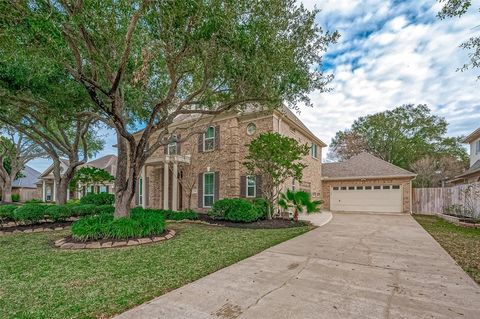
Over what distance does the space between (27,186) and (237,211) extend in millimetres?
39269

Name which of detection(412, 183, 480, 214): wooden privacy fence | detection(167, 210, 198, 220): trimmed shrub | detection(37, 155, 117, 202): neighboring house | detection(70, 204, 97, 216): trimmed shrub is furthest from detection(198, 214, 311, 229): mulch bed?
detection(37, 155, 117, 202): neighboring house

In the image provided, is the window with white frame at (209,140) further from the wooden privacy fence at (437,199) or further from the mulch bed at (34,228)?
the wooden privacy fence at (437,199)

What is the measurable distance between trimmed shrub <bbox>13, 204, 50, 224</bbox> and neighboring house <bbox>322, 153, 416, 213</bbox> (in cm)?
1627

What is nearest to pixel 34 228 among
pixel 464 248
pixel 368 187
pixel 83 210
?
pixel 83 210

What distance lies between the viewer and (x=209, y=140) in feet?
47.6

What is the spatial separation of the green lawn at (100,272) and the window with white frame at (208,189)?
6334mm

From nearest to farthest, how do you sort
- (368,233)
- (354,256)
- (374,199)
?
(354,256)
(368,233)
(374,199)

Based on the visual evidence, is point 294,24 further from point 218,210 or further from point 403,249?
point 218,210

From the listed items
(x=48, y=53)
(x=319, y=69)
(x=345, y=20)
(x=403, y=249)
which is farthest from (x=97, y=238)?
(x=345, y=20)

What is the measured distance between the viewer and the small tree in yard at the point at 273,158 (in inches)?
416

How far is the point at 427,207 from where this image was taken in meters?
16.9

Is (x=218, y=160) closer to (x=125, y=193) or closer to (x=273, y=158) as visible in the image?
(x=273, y=158)

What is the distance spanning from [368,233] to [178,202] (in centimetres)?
1092

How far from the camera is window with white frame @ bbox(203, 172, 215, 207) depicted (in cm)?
1421
